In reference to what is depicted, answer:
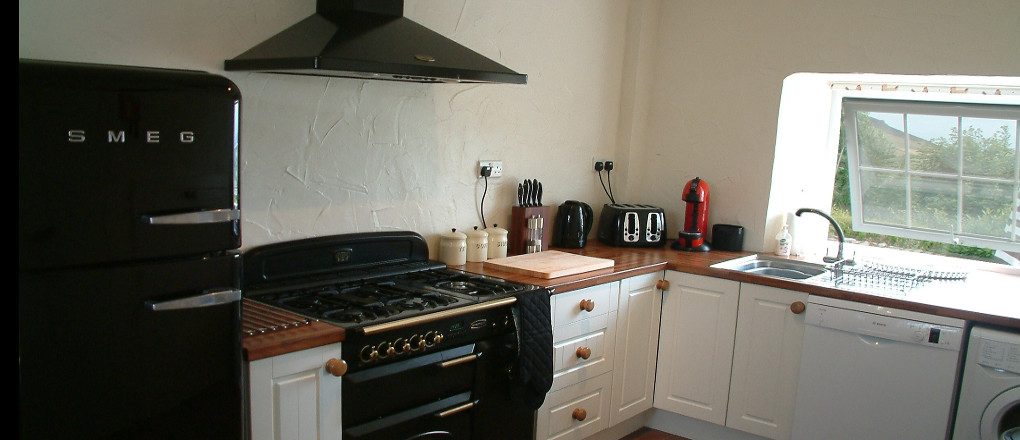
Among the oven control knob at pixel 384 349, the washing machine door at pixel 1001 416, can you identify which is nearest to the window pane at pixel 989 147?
the washing machine door at pixel 1001 416

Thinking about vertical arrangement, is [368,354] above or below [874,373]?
above

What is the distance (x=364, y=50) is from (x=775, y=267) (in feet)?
7.73

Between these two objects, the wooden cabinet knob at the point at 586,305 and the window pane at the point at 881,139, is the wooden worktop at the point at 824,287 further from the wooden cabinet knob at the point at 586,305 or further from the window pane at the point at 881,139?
the window pane at the point at 881,139

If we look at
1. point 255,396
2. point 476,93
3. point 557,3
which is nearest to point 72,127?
point 255,396

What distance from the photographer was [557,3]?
12.0 feet

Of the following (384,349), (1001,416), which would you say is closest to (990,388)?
(1001,416)

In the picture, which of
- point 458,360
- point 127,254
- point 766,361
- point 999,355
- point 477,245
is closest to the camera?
point 127,254

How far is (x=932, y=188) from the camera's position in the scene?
3.77m

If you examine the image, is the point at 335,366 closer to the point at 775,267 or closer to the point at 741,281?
the point at 741,281

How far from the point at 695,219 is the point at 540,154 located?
2.77ft

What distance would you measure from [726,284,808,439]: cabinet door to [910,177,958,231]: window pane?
3.56 feet

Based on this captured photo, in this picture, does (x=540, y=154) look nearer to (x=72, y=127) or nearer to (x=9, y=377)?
(x=72, y=127)

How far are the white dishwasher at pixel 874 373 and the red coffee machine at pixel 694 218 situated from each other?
31.0 inches

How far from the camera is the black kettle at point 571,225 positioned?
3.67m
